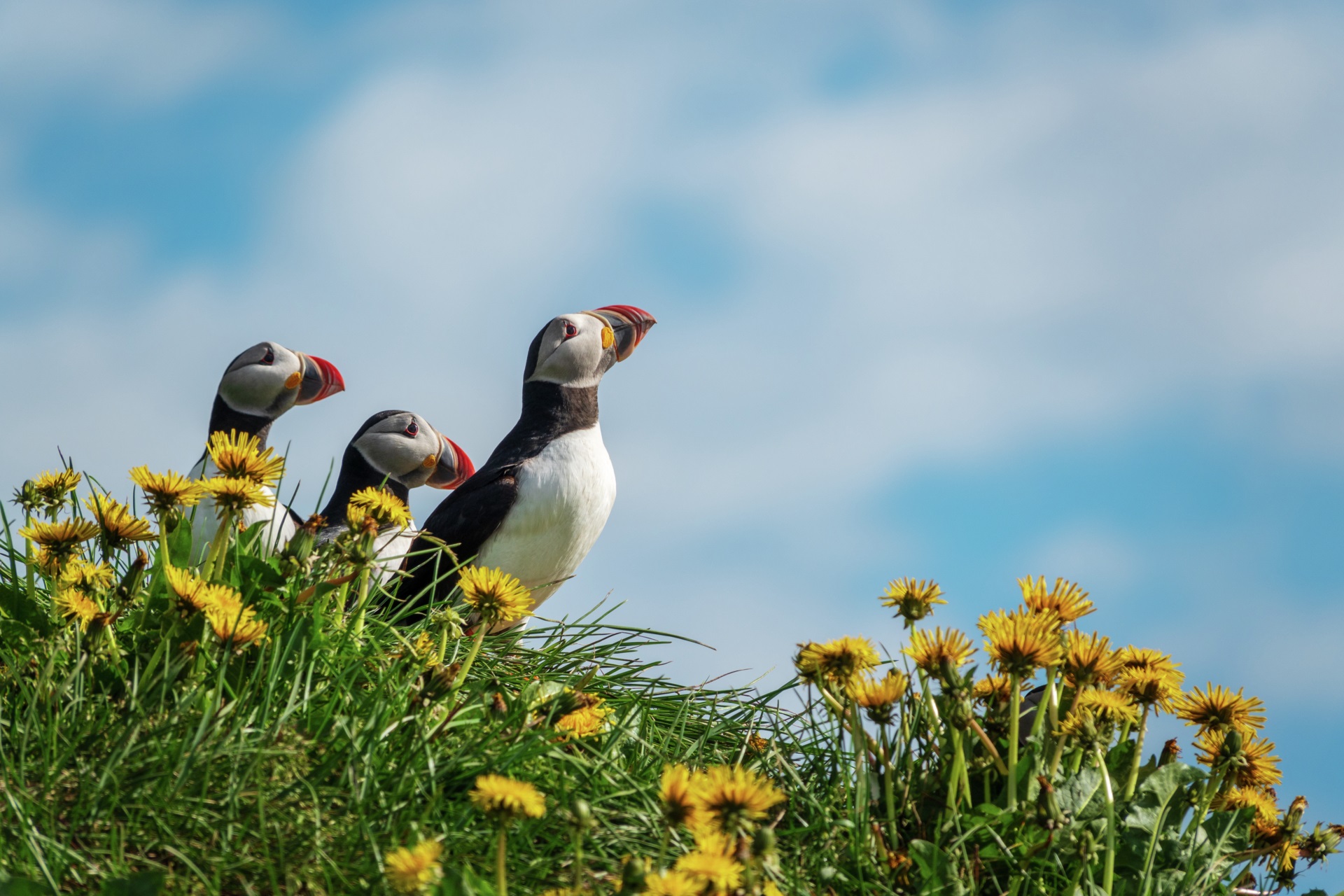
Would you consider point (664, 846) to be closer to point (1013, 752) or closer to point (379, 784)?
point (379, 784)

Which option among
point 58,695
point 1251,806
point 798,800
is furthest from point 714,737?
point 58,695

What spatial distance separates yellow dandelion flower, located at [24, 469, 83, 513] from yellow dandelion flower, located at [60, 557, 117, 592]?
0.33 metres

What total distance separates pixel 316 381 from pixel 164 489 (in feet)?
9.93

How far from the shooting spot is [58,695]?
2.48 meters

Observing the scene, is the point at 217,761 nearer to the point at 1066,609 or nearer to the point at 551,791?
the point at 551,791

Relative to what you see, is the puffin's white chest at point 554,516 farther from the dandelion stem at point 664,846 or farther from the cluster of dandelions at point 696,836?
the cluster of dandelions at point 696,836

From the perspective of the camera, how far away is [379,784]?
7.64 ft

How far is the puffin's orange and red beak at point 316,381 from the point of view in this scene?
18.7 ft

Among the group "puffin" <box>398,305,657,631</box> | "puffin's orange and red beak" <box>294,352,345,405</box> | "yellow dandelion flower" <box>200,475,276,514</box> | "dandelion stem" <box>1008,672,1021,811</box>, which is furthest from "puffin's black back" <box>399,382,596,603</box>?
"dandelion stem" <box>1008,672,1021,811</box>

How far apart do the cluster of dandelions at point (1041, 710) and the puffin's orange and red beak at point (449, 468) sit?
10.9ft

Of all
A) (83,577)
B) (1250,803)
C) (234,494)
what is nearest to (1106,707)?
(1250,803)

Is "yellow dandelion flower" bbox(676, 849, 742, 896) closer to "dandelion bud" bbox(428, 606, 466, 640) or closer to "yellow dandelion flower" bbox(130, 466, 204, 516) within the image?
"dandelion bud" bbox(428, 606, 466, 640)

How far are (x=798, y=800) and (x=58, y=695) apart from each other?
4.94 feet

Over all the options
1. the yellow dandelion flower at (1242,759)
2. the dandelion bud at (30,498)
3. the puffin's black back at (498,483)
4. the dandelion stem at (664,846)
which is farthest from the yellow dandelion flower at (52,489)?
the yellow dandelion flower at (1242,759)
